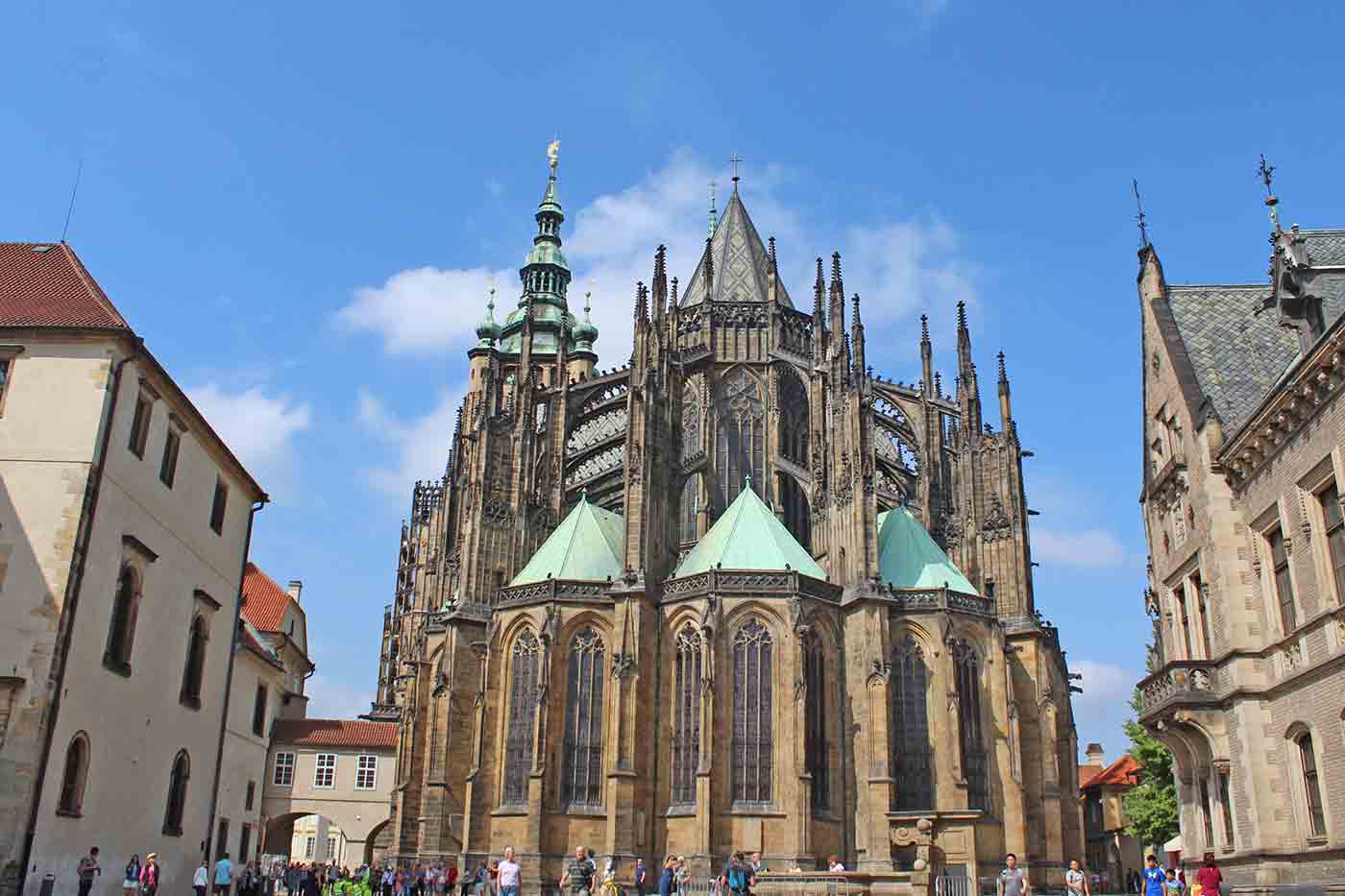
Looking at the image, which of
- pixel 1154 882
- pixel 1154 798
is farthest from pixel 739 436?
pixel 1154 882

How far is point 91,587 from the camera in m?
20.5

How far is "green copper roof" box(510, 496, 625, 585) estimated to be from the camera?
125 ft

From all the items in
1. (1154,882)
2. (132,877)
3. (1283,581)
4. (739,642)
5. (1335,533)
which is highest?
(739,642)

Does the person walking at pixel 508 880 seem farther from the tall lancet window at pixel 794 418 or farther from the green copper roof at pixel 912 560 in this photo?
the tall lancet window at pixel 794 418

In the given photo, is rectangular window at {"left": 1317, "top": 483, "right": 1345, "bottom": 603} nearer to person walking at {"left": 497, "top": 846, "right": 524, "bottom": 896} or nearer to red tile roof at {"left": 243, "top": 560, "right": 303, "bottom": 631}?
person walking at {"left": 497, "top": 846, "right": 524, "bottom": 896}

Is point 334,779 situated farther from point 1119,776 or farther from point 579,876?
point 1119,776

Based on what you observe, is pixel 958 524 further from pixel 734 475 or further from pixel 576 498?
pixel 576 498

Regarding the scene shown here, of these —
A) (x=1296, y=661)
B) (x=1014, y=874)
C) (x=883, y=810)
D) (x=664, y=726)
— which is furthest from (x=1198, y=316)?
(x=664, y=726)

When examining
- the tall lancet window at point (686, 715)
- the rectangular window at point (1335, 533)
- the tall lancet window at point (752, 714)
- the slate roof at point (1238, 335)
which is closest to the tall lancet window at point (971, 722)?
the tall lancet window at point (752, 714)

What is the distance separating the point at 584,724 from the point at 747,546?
7.59m

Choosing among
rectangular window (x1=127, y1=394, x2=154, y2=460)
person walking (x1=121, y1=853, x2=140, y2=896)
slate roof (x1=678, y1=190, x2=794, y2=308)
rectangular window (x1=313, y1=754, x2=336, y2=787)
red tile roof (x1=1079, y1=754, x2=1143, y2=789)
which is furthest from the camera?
red tile roof (x1=1079, y1=754, x2=1143, y2=789)

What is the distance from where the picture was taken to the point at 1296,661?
18234mm

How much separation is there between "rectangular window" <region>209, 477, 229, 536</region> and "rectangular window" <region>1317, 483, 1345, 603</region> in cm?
2249

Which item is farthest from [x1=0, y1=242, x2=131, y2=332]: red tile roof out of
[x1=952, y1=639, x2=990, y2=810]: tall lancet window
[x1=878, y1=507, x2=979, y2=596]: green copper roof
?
[x1=952, y1=639, x2=990, y2=810]: tall lancet window
